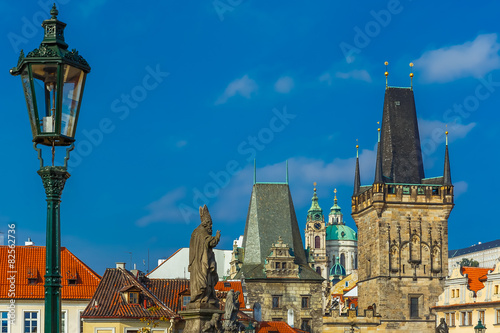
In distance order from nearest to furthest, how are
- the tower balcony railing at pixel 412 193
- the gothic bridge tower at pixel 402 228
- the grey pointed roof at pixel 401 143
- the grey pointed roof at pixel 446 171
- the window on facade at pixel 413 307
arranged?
the window on facade at pixel 413 307
the gothic bridge tower at pixel 402 228
the tower balcony railing at pixel 412 193
the grey pointed roof at pixel 446 171
the grey pointed roof at pixel 401 143

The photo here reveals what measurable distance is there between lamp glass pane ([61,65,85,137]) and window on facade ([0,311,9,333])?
121 feet

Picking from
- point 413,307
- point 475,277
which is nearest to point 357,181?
point 413,307

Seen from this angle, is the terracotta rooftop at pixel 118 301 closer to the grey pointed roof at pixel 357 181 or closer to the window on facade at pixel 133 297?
the window on facade at pixel 133 297

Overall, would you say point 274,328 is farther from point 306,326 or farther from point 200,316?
point 200,316

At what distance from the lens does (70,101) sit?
19.8ft

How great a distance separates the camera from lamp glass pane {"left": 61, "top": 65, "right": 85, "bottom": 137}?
6.02 m

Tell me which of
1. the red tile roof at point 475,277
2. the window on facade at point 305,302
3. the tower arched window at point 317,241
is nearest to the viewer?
the red tile roof at point 475,277

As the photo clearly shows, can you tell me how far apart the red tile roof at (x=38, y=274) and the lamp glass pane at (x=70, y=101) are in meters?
36.6

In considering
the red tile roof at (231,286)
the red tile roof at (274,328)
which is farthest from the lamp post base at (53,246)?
the red tile roof at (231,286)

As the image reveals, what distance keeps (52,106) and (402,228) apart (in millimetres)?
69549

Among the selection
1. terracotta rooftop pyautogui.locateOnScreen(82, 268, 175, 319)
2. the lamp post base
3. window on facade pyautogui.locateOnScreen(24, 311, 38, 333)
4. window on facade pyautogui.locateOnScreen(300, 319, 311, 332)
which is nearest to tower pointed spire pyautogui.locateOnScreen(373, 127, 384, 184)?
window on facade pyautogui.locateOnScreen(300, 319, 311, 332)

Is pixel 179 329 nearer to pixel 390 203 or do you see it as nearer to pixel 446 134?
pixel 390 203

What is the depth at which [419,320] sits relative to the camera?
70875 mm

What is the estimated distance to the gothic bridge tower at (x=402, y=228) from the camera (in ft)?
236
